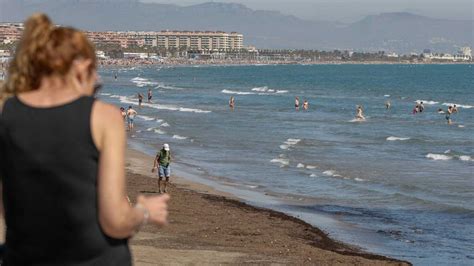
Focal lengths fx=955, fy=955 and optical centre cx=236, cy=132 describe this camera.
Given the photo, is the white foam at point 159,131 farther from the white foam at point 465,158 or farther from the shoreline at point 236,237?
the shoreline at point 236,237

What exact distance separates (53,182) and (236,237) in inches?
500

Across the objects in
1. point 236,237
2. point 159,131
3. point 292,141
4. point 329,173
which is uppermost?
point 236,237

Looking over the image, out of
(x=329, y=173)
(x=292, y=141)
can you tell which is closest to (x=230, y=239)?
(x=329, y=173)

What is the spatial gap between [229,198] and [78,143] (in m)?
19.3

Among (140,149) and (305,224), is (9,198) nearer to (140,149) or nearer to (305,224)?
(305,224)

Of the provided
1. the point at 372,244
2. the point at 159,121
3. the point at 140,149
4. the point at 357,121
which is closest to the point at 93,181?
the point at 372,244

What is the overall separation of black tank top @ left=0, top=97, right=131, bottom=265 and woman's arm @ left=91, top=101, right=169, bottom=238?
1.0 inches

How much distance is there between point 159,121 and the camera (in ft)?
166

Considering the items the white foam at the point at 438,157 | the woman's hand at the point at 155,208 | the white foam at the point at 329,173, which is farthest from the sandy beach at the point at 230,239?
the white foam at the point at 438,157

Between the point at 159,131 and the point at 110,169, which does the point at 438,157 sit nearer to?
the point at 159,131

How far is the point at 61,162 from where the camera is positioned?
2.90 m

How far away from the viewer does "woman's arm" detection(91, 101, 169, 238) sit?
288 centimetres

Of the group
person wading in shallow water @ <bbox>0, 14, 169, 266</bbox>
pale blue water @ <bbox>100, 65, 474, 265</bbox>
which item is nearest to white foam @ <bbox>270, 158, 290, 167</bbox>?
pale blue water @ <bbox>100, 65, 474, 265</bbox>

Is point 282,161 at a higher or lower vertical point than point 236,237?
lower
